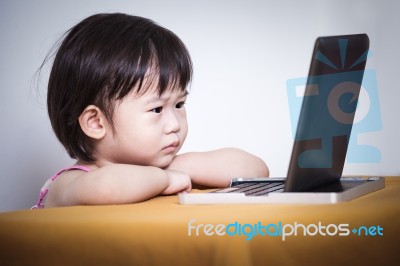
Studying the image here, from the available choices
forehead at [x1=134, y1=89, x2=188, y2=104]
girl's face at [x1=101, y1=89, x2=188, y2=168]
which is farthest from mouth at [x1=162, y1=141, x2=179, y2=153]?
forehead at [x1=134, y1=89, x2=188, y2=104]

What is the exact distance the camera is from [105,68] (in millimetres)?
1285

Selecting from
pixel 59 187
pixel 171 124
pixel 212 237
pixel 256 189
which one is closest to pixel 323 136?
pixel 256 189

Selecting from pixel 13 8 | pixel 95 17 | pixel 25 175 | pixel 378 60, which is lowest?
pixel 25 175

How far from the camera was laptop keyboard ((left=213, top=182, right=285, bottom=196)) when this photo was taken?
98 centimetres

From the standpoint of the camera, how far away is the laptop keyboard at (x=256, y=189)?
0.98m

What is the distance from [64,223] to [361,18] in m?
1.68

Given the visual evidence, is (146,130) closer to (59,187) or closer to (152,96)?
(152,96)

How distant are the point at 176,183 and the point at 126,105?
0.20m

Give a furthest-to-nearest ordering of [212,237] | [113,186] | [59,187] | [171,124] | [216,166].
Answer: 1. [216,166]
2. [171,124]
3. [59,187]
4. [113,186]
5. [212,237]

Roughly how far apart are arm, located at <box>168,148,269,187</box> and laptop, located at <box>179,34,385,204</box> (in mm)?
288

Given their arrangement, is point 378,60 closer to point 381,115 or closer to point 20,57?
point 381,115

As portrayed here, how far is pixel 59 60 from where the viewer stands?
1.37 m

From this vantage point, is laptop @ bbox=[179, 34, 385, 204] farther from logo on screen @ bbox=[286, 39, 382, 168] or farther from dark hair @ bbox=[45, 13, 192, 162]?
dark hair @ bbox=[45, 13, 192, 162]

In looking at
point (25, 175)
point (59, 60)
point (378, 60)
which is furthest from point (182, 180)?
point (378, 60)
